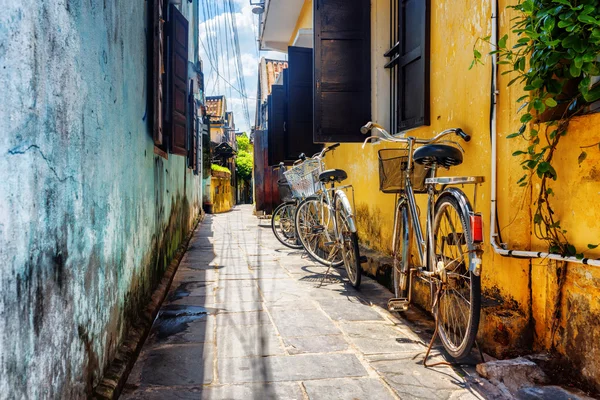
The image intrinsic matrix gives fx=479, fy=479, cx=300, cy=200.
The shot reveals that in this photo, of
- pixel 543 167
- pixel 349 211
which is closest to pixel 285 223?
pixel 349 211

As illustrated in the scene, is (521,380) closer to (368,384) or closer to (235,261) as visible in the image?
(368,384)

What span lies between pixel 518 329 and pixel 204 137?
13.9m

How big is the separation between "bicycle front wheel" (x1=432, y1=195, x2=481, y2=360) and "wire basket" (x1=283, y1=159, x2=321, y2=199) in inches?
94.6

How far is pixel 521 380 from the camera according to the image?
2262 millimetres

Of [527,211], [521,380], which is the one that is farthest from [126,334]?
[527,211]

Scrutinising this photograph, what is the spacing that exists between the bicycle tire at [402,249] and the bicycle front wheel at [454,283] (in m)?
0.37

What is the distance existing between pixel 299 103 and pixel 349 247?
4.00 metres

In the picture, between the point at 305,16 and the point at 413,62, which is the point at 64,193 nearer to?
the point at 413,62

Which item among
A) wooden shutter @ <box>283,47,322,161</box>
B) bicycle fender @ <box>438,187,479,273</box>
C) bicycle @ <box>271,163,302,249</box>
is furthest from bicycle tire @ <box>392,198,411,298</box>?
wooden shutter @ <box>283,47,322,161</box>

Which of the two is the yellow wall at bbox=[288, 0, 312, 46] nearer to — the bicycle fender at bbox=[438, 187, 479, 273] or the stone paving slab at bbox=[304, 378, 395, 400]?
the bicycle fender at bbox=[438, 187, 479, 273]

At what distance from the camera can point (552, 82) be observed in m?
2.25

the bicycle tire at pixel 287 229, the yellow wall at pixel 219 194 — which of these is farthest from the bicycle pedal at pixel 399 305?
the yellow wall at pixel 219 194

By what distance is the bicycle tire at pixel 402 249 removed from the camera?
3.41 meters

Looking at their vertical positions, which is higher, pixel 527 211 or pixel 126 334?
pixel 527 211
